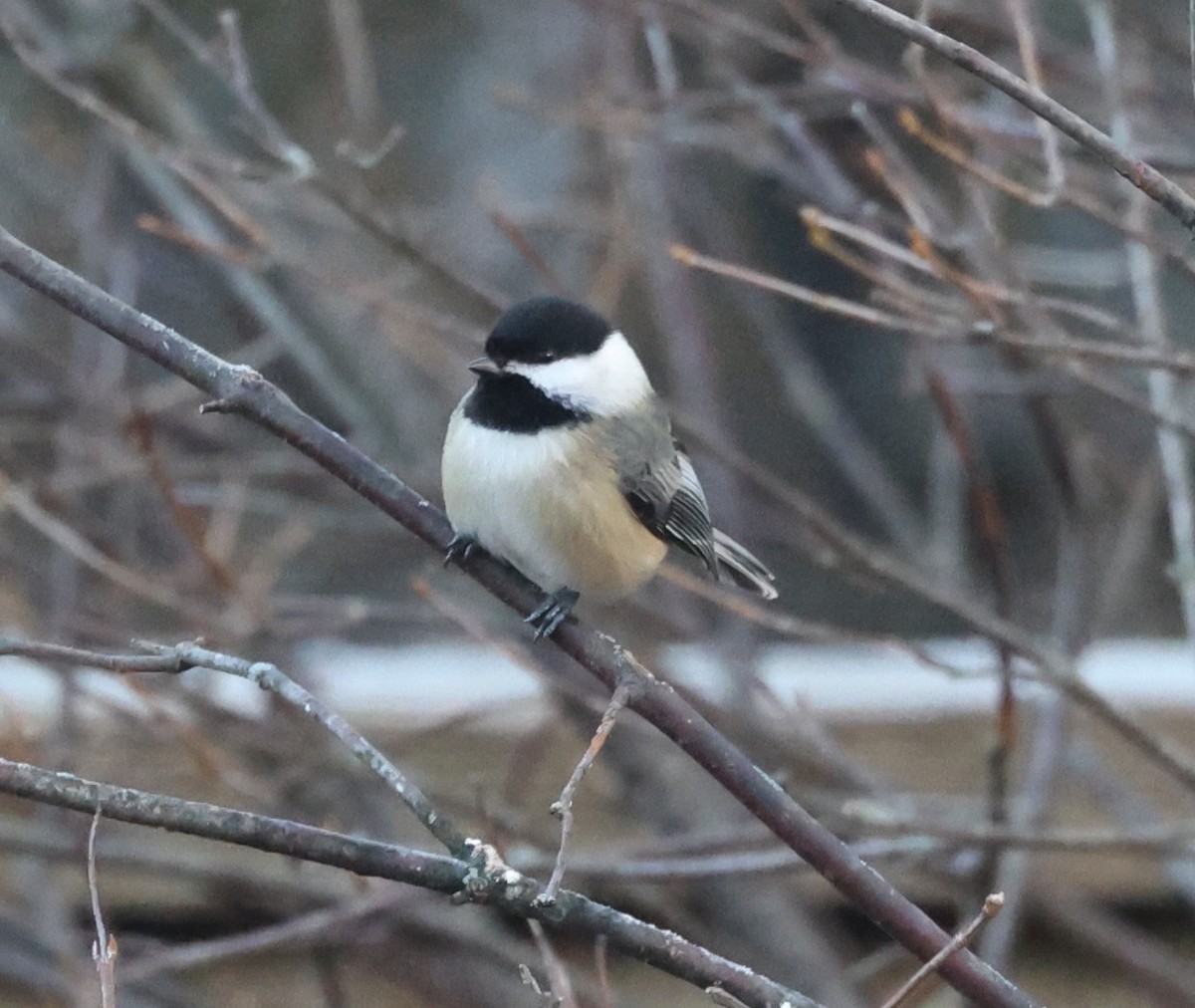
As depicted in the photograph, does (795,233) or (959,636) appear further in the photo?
(795,233)

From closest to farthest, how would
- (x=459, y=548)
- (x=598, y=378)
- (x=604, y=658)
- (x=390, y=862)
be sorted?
(x=390, y=862), (x=604, y=658), (x=459, y=548), (x=598, y=378)

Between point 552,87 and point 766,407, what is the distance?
1.23 meters

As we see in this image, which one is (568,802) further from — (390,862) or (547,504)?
(547,504)

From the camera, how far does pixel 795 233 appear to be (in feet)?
15.2

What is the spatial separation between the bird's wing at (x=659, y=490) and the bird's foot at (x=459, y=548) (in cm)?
31

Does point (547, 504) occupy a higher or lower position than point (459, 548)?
higher

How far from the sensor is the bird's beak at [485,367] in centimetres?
217

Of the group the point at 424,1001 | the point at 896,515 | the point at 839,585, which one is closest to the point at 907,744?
the point at 896,515

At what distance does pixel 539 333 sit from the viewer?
2.20 meters

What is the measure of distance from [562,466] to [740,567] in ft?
1.47

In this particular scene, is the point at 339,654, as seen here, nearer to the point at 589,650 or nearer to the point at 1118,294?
the point at 589,650

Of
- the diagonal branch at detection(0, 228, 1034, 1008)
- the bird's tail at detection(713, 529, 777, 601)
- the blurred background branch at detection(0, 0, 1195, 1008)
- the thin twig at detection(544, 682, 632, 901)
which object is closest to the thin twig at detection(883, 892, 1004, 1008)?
the diagonal branch at detection(0, 228, 1034, 1008)

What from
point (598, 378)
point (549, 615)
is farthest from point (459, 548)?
point (598, 378)

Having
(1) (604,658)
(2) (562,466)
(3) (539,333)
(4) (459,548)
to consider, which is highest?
(3) (539,333)
